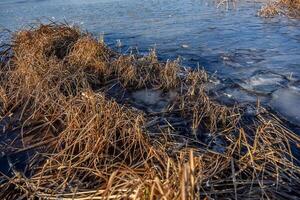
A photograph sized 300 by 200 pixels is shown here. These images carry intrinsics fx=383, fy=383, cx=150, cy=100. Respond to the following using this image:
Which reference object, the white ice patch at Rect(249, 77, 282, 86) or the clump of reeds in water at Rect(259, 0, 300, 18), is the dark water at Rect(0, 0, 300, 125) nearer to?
the white ice patch at Rect(249, 77, 282, 86)

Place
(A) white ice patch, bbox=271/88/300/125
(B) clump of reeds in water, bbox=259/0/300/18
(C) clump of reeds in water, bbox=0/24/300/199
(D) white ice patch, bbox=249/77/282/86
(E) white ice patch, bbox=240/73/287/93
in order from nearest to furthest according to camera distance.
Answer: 1. (C) clump of reeds in water, bbox=0/24/300/199
2. (A) white ice patch, bbox=271/88/300/125
3. (E) white ice patch, bbox=240/73/287/93
4. (D) white ice patch, bbox=249/77/282/86
5. (B) clump of reeds in water, bbox=259/0/300/18

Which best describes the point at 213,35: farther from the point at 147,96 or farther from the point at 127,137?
the point at 127,137

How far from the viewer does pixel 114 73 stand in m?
6.52

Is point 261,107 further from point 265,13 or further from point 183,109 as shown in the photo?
point 265,13

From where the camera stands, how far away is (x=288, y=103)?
5262mm

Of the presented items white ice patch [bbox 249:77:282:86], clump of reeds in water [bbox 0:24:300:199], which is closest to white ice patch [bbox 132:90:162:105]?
clump of reeds in water [bbox 0:24:300:199]

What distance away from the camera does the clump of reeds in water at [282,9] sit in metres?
11.8

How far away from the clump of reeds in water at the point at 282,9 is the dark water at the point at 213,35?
43 cm

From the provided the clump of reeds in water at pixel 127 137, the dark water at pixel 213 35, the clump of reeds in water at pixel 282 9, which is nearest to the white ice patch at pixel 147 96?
the clump of reeds in water at pixel 127 137

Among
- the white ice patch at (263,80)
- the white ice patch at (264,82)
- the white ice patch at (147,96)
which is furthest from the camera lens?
the white ice patch at (263,80)

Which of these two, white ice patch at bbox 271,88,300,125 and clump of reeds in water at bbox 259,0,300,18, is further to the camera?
clump of reeds in water at bbox 259,0,300,18

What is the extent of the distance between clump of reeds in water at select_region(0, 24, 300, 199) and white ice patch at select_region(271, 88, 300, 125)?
0.30m

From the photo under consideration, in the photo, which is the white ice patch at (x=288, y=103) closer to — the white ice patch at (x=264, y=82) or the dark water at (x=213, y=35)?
the dark water at (x=213, y=35)

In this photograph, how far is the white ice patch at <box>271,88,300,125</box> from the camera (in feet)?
15.9
